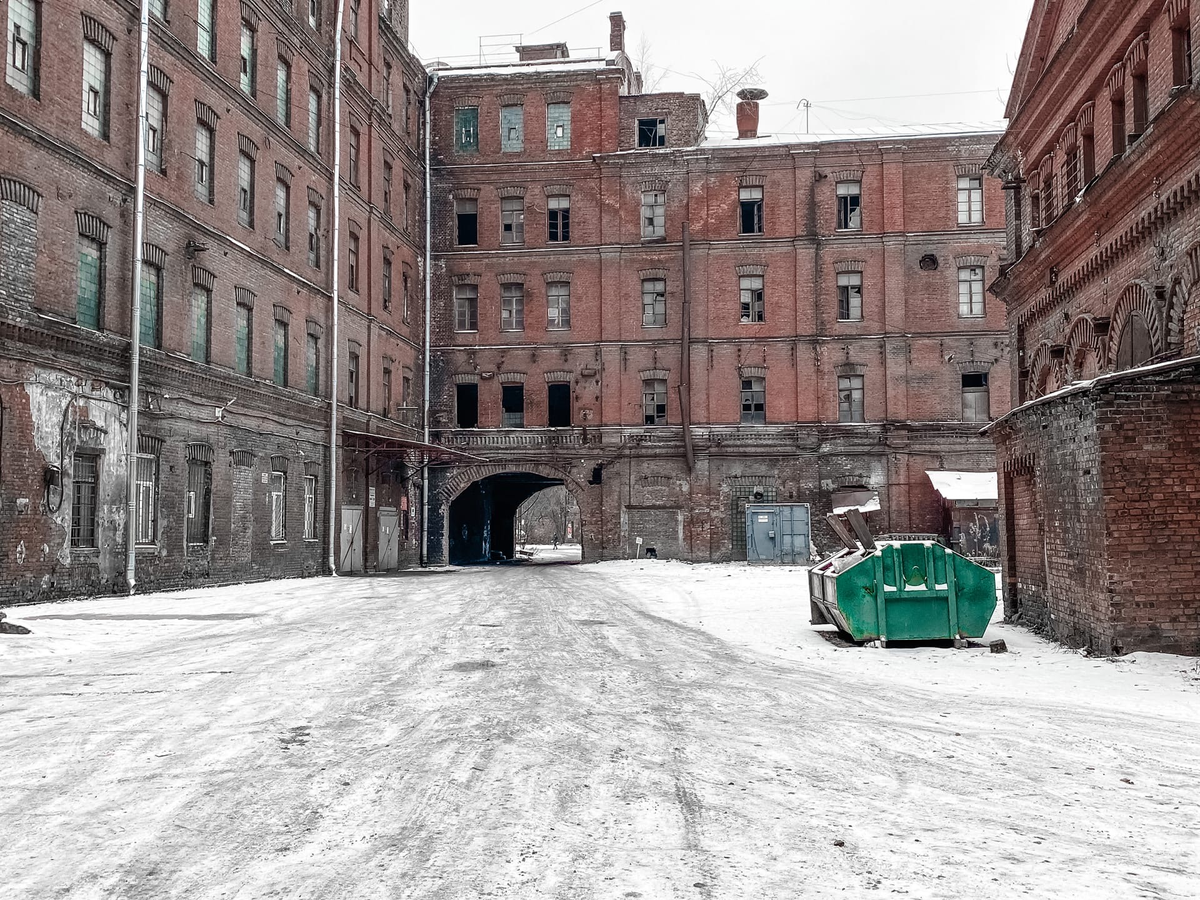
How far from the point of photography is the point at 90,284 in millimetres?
18547

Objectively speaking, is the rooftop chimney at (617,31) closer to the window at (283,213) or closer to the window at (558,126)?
the window at (558,126)

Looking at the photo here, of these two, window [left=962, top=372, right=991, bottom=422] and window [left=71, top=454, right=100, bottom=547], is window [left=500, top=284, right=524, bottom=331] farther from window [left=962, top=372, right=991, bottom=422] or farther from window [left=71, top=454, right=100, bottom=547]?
window [left=71, top=454, right=100, bottom=547]

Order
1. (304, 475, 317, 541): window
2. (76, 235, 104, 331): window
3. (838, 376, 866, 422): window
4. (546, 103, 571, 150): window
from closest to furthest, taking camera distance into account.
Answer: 1. (76, 235, 104, 331): window
2. (304, 475, 317, 541): window
3. (838, 376, 866, 422): window
4. (546, 103, 571, 150): window

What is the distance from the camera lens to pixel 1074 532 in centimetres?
1177

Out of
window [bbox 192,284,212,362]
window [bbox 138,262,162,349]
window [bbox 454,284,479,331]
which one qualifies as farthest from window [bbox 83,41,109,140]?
window [bbox 454,284,479,331]

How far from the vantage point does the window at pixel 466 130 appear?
3781cm

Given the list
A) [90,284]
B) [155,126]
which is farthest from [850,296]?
[90,284]

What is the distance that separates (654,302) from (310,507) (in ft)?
49.4

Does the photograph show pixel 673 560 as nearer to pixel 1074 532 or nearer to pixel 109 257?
pixel 109 257

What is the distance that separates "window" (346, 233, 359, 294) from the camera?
100 feet

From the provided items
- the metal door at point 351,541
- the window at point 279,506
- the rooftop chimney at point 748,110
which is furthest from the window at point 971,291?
the window at point 279,506

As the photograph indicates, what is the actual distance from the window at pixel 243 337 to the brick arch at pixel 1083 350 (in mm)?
17688

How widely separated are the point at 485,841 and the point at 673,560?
29974 millimetres

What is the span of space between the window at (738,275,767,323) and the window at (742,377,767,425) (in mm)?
2187
